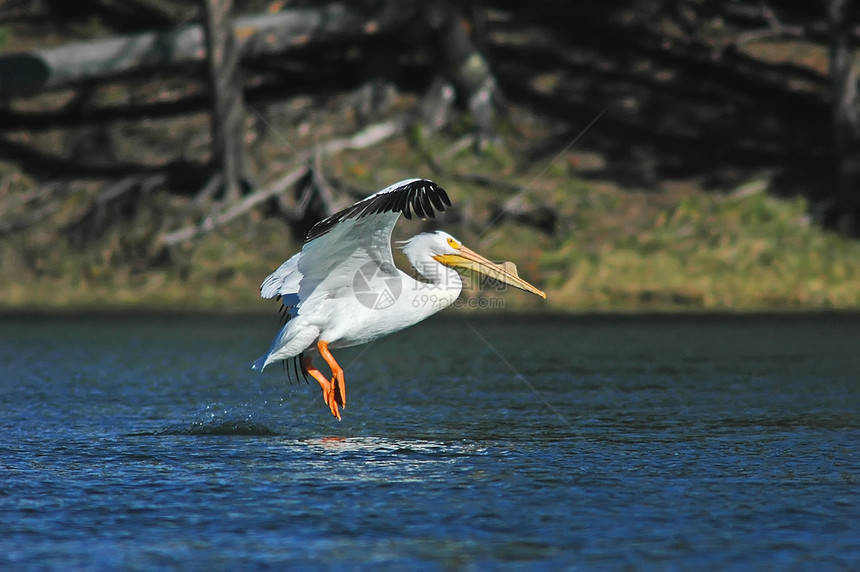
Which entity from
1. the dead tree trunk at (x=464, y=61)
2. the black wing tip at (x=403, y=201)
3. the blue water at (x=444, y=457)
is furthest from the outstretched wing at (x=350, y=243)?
the dead tree trunk at (x=464, y=61)

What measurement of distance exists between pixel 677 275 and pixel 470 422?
9813mm

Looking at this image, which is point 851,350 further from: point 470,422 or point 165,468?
point 165,468

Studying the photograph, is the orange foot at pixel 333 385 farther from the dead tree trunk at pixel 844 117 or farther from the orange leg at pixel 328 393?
the dead tree trunk at pixel 844 117

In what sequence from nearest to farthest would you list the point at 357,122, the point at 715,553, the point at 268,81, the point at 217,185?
the point at 715,553 → the point at 217,185 → the point at 357,122 → the point at 268,81

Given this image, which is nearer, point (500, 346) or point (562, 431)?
point (562, 431)

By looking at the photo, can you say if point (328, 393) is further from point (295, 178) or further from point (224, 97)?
point (224, 97)

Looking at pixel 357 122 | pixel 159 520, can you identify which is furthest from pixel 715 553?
pixel 357 122

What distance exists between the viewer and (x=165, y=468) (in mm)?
8398

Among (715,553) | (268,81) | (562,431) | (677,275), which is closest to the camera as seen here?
(715,553)

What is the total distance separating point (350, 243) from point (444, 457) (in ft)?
7.03

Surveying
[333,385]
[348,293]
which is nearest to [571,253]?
[348,293]

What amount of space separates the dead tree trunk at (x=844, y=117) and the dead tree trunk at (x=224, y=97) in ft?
33.4

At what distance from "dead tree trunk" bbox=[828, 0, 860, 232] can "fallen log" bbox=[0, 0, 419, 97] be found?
8909 millimetres

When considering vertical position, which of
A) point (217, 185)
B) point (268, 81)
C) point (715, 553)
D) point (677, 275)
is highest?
point (268, 81)
